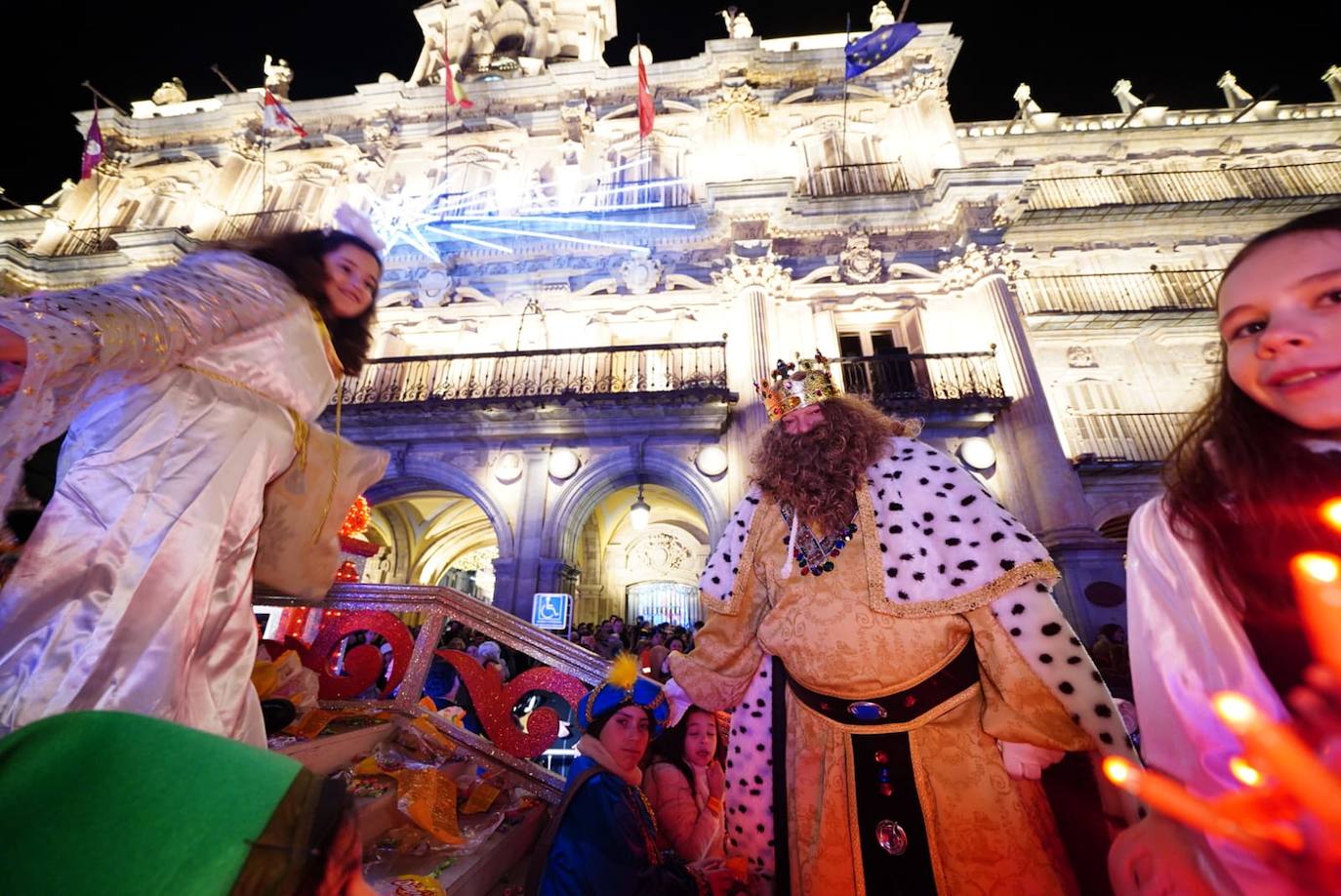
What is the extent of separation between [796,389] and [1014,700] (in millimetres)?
1744

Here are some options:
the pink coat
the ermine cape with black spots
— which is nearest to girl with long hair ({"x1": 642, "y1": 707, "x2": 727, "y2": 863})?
the pink coat

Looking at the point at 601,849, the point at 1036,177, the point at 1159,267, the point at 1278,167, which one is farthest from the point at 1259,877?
the point at 1278,167

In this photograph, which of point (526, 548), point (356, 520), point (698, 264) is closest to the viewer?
point (356, 520)

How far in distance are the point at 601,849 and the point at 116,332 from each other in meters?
2.37

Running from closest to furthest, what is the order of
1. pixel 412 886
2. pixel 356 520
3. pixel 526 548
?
pixel 412 886
pixel 356 520
pixel 526 548

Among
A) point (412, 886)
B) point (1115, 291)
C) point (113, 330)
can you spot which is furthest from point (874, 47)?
point (412, 886)

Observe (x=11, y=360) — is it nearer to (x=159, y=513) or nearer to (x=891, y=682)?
(x=159, y=513)

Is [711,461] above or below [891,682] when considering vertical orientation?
above

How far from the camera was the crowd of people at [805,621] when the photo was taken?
1.03 m

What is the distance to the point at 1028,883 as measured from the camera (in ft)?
5.70

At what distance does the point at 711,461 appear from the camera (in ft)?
33.3

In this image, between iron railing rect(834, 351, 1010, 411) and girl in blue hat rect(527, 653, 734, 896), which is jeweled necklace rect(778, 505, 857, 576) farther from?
iron railing rect(834, 351, 1010, 411)

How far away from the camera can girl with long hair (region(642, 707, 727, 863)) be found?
2781mm

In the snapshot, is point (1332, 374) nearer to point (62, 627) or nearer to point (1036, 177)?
point (62, 627)
